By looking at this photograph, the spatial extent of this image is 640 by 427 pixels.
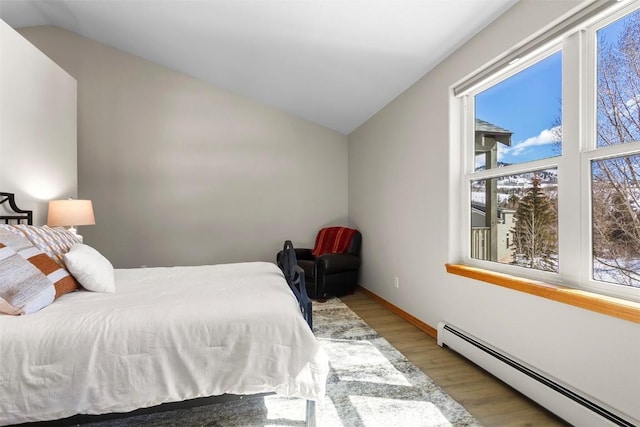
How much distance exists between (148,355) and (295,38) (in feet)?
8.76

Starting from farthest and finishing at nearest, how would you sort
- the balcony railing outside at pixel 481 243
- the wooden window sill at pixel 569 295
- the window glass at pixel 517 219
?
the balcony railing outside at pixel 481 243 → the window glass at pixel 517 219 → the wooden window sill at pixel 569 295

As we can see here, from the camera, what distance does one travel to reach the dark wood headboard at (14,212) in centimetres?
244

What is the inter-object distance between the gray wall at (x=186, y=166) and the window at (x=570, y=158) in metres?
2.81

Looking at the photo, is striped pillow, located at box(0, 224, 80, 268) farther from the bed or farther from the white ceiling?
the white ceiling

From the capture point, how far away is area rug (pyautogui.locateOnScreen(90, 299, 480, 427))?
5.27ft

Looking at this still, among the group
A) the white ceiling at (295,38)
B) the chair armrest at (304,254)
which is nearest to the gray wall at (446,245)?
the white ceiling at (295,38)

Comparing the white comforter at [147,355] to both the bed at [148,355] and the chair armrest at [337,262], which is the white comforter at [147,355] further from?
the chair armrest at [337,262]

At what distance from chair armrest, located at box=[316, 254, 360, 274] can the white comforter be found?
2273 mm

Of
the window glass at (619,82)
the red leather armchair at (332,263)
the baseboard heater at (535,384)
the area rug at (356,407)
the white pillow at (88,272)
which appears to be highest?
the window glass at (619,82)

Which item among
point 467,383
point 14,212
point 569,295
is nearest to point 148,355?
point 467,383

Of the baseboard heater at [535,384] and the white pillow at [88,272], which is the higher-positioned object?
the white pillow at [88,272]

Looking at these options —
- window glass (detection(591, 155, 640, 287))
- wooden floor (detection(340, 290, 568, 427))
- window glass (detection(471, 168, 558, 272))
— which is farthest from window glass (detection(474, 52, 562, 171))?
wooden floor (detection(340, 290, 568, 427))

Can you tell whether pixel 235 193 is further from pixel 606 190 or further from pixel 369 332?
pixel 606 190

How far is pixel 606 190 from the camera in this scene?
156 centimetres
